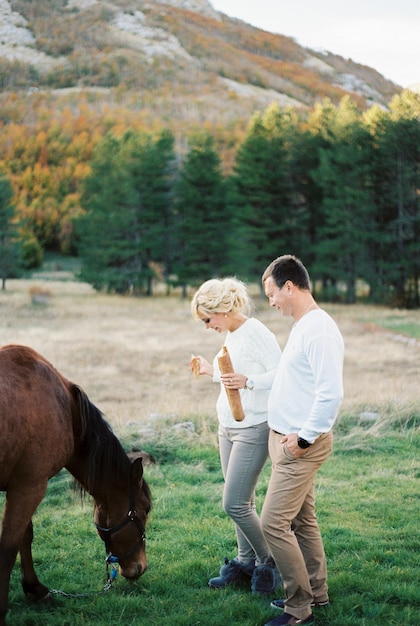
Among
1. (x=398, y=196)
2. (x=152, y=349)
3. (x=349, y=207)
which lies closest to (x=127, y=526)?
(x=152, y=349)

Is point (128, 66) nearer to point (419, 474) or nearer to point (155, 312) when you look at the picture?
A: point (155, 312)

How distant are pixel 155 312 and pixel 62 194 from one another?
63.6 feet

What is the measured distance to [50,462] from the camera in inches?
123

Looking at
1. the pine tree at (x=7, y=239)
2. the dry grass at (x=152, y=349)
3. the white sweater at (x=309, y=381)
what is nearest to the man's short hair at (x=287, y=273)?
the white sweater at (x=309, y=381)

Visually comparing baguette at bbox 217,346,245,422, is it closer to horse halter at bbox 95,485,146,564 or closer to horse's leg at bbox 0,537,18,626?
horse halter at bbox 95,485,146,564

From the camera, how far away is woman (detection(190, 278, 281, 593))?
10.7ft

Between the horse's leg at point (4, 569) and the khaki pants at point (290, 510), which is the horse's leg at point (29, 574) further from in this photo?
the khaki pants at point (290, 510)

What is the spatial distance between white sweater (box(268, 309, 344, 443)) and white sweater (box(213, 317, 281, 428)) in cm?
26

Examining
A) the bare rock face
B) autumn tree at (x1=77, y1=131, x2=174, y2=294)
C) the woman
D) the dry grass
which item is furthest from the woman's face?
the bare rock face

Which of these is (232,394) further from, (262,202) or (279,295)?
(262,202)

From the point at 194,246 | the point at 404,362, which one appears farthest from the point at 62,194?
the point at 404,362

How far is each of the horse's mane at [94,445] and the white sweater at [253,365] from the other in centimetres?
59

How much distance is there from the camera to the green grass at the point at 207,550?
10.8ft

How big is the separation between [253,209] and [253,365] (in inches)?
1259
